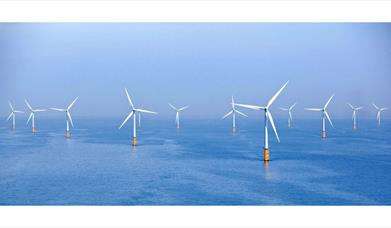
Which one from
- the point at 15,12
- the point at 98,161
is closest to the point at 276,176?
the point at 98,161

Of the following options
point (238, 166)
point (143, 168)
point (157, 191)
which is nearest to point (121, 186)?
point (157, 191)

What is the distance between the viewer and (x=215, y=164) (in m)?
36.2

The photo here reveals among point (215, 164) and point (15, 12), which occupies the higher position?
point (15, 12)

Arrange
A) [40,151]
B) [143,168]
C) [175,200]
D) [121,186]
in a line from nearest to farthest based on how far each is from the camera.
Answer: [175,200] → [121,186] → [143,168] → [40,151]

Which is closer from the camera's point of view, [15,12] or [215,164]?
[15,12]

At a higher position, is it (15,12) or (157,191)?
(15,12)

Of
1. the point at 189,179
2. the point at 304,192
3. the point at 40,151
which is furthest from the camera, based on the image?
the point at 40,151

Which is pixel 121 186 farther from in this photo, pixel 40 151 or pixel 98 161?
pixel 40 151

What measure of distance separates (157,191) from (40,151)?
2967 cm

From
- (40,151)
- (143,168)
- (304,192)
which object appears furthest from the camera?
(40,151)

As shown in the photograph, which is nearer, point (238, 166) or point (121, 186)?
point (121, 186)
